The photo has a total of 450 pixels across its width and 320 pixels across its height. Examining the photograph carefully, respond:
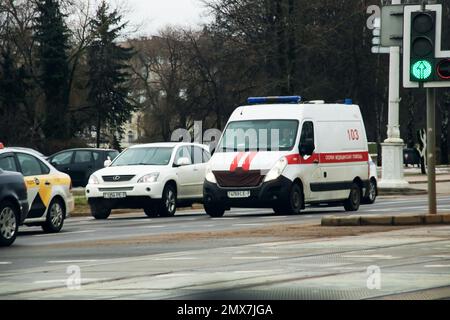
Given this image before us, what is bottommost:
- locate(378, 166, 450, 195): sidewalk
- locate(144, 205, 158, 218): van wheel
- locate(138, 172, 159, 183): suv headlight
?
locate(378, 166, 450, 195): sidewalk

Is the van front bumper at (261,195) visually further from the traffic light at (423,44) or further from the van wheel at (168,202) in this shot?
the traffic light at (423,44)

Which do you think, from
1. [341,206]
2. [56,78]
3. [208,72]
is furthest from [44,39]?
[341,206]

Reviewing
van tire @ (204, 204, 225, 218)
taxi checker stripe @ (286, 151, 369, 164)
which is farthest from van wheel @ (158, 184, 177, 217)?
taxi checker stripe @ (286, 151, 369, 164)

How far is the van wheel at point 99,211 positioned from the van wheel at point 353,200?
5249 millimetres

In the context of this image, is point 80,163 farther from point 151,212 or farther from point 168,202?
point 168,202

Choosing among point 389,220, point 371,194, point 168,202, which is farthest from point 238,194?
point 371,194

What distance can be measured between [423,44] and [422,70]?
39cm

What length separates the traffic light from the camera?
2011 centimetres

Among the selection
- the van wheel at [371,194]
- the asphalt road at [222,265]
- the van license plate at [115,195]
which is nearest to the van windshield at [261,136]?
the van license plate at [115,195]

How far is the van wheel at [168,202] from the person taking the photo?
29016 mm

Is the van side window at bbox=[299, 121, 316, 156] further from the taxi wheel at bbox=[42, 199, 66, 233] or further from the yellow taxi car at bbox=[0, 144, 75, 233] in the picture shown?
the taxi wheel at bbox=[42, 199, 66, 233]

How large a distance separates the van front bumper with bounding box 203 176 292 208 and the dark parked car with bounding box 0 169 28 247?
7.78 m

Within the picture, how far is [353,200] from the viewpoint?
29922mm
